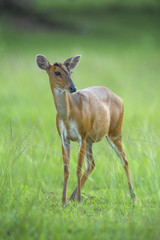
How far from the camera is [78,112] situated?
17.8 ft

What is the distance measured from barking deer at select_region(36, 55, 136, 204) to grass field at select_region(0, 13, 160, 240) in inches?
11.1

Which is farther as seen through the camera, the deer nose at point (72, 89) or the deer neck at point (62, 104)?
the deer neck at point (62, 104)

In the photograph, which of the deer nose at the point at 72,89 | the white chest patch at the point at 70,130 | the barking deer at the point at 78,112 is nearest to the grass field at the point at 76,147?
the barking deer at the point at 78,112

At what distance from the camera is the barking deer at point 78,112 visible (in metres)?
5.32

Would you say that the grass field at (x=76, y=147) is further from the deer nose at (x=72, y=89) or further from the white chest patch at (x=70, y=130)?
the deer nose at (x=72, y=89)

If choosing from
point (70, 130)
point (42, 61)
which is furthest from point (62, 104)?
point (42, 61)

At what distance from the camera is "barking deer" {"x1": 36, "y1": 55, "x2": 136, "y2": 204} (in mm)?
5320

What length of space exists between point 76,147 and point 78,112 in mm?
534

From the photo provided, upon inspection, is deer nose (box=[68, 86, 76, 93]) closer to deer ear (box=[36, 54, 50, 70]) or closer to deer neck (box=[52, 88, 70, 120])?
deer neck (box=[52, 88, 70, 120])

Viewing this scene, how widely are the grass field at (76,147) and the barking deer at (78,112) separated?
0.28 meters

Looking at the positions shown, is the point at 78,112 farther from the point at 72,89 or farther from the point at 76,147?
the point at 76,147

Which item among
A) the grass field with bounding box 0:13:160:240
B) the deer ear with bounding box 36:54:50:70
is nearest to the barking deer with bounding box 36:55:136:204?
the deer ear with bounding box 36:54:50:70

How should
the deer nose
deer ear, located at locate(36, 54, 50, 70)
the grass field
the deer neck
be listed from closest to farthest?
the grass field → the deer nose → the deer neck → deer ear, located at locate(36, 54, 50, 70)

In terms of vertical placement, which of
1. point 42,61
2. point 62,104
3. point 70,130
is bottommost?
point 70,130
